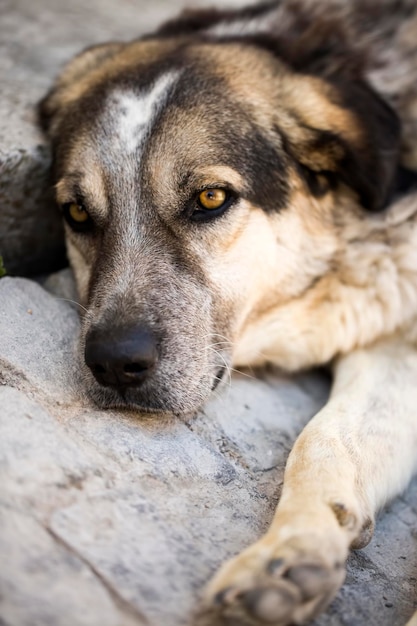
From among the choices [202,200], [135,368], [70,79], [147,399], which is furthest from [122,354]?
[70,79]

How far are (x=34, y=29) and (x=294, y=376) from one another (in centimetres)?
277

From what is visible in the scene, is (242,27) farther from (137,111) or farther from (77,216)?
(77,216)

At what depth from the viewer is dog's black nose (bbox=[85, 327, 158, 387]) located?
242cm

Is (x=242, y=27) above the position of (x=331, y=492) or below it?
above

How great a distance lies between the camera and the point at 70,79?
3.52 metres

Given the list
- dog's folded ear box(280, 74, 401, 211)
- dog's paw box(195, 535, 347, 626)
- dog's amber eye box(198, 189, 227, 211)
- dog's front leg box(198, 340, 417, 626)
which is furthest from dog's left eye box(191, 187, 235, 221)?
dog's paw box(195, 535, 347, 626)

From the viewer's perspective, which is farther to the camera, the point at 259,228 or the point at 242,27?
the point at 242,27

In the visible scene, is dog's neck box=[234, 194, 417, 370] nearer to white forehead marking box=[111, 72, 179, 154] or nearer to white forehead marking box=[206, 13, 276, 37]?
white forehead marking box=[111, 72, 179, 154]

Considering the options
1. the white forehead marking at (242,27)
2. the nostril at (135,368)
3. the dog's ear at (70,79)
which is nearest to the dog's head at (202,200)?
the nostril at (135,368)

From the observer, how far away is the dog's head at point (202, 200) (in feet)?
8.51

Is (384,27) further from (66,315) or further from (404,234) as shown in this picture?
(66,315)

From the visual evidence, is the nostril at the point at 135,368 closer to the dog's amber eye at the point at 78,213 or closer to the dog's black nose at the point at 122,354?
the dog's black nose at the point at 122,354

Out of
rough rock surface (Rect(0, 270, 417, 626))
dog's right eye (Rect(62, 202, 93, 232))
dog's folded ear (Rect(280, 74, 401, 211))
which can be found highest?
dog's folded ear (Rect(280, 74, 401, 211))

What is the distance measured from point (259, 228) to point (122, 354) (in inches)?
33.0
